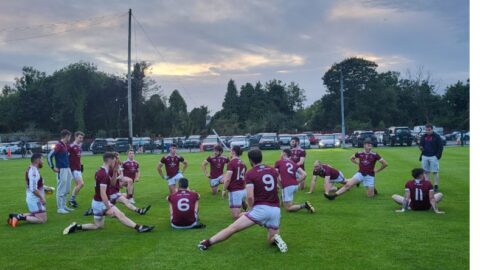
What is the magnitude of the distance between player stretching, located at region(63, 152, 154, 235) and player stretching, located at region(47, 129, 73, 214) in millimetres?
3273

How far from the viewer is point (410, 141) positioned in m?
48.4

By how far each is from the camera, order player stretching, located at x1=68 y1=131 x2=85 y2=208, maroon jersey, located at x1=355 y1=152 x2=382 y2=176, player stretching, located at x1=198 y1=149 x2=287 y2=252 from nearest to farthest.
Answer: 1. player stretching, located at x1=198 y1=149 x2=287 y2=252
2. player stretching, located at x1=68 y1=131 x2=85 y2=208
3. maroon jersey, located at x1=355 y1=152 x2=382 y2=176

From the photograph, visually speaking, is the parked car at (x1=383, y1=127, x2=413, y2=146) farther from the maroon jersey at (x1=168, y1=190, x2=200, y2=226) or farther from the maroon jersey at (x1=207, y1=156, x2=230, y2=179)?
the maroon jersey at (x1=168, y1=190, x2=200, y2=226)

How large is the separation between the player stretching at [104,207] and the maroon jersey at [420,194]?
672cm

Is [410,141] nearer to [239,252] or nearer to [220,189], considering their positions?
[220,189]

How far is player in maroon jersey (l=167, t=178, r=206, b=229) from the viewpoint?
9711 millimetres

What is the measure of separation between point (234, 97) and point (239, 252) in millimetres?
88508

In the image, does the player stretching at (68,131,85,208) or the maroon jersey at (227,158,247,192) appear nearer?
the maroon jersey at (227,158,247,192)

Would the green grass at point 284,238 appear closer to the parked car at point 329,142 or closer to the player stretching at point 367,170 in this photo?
the player stretching at point 367,170

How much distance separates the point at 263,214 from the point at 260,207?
14 centimetres

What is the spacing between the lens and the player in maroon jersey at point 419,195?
36.8ft

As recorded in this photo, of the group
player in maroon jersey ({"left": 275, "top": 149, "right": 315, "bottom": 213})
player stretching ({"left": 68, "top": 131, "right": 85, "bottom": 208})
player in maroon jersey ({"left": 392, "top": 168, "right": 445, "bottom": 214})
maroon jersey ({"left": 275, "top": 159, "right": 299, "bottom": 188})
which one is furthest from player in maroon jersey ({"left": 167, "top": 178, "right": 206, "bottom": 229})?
player in maroon jersey ({"left": 392, "top": 168, "right": 445, "bottom": 214})
